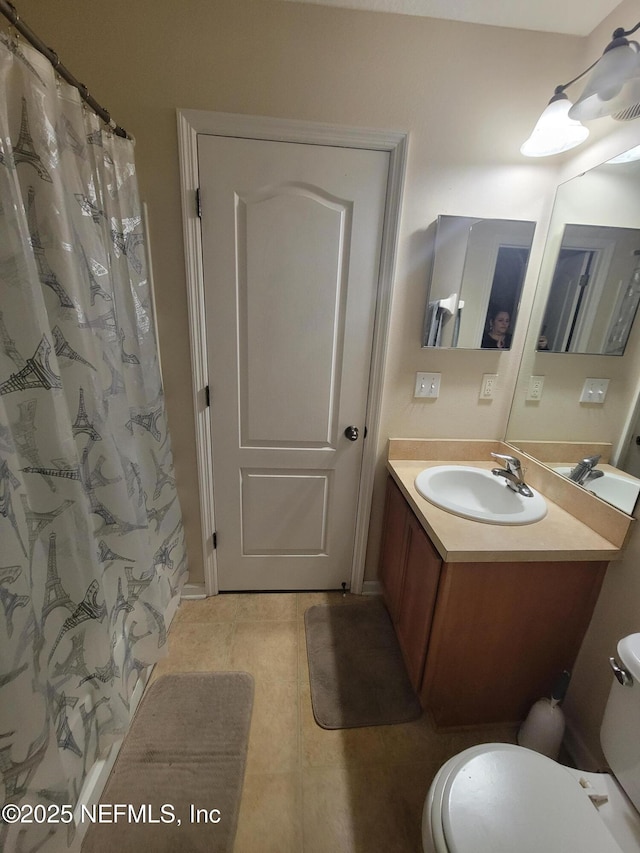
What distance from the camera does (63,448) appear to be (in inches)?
29.5

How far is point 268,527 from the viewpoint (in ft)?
5.54

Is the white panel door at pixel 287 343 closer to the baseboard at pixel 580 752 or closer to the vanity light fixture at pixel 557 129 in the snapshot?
the vanity light fixture at pixel 557 129

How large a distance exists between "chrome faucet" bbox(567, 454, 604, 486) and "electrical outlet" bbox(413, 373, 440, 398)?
598mm

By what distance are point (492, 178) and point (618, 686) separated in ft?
5.59

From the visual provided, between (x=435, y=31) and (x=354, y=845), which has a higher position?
(x=435, y=31)

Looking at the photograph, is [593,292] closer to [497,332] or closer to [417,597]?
[497,332]

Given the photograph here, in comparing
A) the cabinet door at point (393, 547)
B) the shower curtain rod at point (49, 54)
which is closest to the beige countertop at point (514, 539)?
the cabinet door at point (393, 547)

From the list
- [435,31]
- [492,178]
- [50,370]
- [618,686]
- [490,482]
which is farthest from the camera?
[490,482]

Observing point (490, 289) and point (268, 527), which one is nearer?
point (490, 289)

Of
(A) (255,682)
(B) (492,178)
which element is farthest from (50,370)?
(B) (492,178)

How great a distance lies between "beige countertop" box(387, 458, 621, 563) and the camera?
0.99 meters

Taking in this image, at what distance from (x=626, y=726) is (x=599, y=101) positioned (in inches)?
66.0

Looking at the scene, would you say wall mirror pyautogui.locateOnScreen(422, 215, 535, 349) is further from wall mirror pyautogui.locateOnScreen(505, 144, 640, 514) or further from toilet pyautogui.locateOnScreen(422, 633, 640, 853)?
toilet pyautogui.locateOnScreen(422, 633, 640, 853)

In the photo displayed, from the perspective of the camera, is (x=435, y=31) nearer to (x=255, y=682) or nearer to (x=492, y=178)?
(x=492, y=178)
